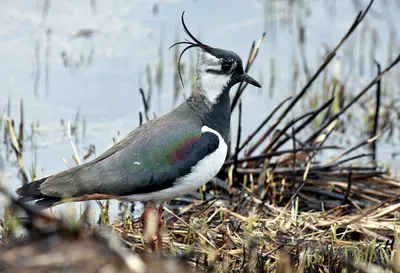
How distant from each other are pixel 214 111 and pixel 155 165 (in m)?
0.58

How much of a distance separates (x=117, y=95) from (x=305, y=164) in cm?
213

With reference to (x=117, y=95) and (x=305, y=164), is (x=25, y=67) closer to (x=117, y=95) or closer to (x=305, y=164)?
(x=117, y=95)

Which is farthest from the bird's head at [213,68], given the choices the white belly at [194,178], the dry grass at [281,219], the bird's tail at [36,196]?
the bird's tail at [36,196]

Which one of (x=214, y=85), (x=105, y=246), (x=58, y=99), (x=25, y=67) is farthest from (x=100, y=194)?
(x=25, y=67)

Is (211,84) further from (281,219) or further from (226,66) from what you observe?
(281,219)

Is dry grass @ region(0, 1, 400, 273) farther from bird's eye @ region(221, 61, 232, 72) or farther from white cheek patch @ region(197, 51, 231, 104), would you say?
bird's eye @ region(221, 61, 232, 72)

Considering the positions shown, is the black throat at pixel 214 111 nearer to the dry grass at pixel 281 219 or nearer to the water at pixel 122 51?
the dry grass at pixel 281 219

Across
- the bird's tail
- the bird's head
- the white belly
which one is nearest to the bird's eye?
the bird's head

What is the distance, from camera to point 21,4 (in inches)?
364

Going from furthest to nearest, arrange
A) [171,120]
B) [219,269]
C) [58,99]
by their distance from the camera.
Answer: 1. [58,99]
2. [171,120]
3. [219,269]

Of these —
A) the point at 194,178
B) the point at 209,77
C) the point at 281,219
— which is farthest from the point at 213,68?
the point at 281,219

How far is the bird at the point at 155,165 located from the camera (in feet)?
16.3

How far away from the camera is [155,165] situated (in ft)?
16.7

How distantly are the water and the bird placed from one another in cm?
198
